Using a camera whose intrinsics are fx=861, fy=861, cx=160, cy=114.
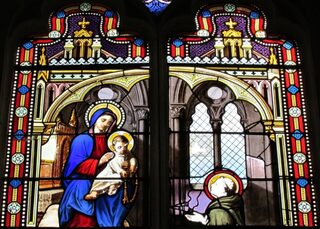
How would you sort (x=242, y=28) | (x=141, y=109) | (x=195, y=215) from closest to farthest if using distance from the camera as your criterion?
1. (x=195, y=215)
2. (x=141, y=109)
3. (x=242, y=28)

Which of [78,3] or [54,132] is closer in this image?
[54,132]

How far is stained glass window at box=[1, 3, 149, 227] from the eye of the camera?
20.3 feet

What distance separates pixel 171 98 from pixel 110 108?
474 millimetres

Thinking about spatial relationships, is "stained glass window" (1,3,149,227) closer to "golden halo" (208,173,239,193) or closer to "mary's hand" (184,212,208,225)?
"mary's hand" (184,212,208,225)

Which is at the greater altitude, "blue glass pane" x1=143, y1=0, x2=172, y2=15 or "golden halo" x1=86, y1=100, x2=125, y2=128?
"blue glass pane" x1=143, y1=0, x2=172, y2=15

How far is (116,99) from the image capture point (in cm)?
663

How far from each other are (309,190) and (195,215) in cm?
86

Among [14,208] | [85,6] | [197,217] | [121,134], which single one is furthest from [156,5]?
[14,208]

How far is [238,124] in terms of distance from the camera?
6.55 metres

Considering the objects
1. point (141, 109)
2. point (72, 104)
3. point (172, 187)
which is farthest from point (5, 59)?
point (172, 187)

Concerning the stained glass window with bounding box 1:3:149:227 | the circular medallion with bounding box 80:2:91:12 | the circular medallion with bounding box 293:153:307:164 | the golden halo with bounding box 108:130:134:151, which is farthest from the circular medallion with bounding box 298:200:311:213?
the circular medallion with bounding box 80:2:91:12

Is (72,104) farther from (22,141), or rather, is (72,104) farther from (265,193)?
(265,193)

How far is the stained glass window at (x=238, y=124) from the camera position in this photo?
6215 millimetres

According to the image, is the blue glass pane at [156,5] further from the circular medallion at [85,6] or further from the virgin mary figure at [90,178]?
the virgin mary figure at [90,178]
